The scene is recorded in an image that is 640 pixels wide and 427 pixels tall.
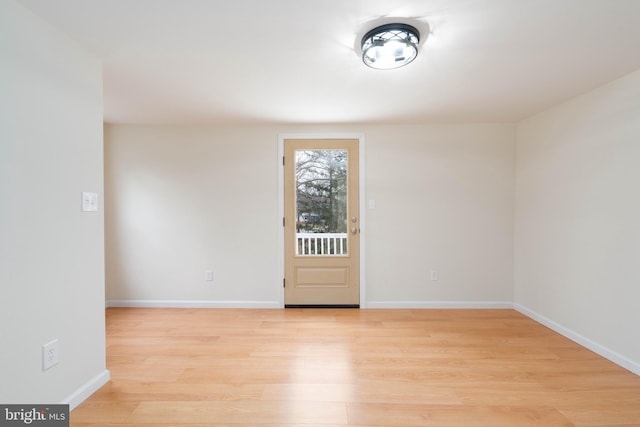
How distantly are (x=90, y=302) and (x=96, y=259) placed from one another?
28 centimetres

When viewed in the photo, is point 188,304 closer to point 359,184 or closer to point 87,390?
point 87,390

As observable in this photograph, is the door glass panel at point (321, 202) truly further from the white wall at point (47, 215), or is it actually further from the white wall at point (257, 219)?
the white wall at point (47, 215)

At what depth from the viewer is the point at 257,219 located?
11.9ft

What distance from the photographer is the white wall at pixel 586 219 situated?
2260 mm

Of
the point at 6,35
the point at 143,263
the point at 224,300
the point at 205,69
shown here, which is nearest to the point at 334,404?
the point at 224,300

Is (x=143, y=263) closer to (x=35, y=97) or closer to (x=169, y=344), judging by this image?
(x=169, y=344)

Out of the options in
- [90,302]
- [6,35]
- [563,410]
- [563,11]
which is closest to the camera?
[6,35]

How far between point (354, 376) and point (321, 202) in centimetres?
206

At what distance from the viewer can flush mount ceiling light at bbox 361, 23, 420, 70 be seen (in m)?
1.67

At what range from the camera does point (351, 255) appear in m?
3.63

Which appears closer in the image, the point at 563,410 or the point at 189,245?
the point at 563,410

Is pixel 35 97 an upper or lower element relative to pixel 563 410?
upper
